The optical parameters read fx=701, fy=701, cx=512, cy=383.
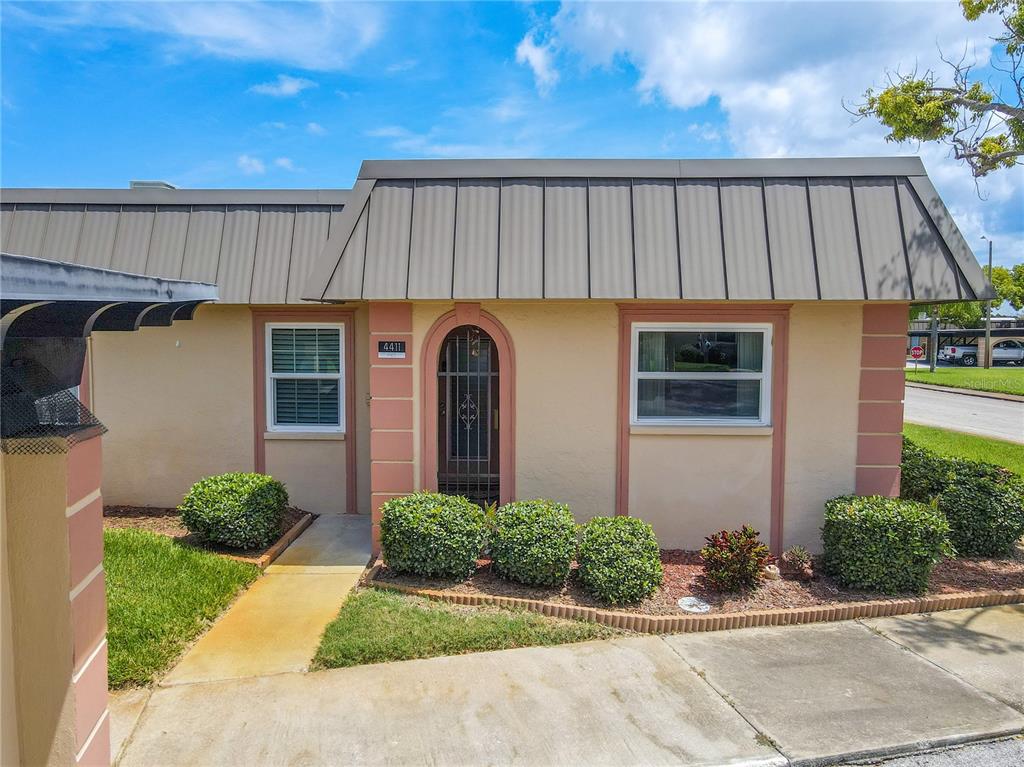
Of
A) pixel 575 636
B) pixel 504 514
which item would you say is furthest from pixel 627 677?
pixel 504 514

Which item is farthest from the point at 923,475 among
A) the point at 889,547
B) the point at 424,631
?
the point at 424,631

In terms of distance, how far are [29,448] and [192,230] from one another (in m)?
6.89

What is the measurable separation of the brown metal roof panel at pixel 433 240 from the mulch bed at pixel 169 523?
11.1ft

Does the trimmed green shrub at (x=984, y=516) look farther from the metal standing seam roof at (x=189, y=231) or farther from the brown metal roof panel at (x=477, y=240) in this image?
the metal standing seam roof at (x=189, y=231)

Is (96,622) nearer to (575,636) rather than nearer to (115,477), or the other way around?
(575,636)

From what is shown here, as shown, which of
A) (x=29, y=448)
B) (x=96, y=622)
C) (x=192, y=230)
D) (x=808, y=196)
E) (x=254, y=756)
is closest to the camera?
(x=29, y=448)

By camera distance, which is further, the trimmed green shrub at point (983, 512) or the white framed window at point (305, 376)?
the white framed window at point (305, 376)

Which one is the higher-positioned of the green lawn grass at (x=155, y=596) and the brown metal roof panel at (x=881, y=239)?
the brown metal roof panel at (x=881, y=239)

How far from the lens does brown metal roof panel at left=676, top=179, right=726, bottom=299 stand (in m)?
6.79

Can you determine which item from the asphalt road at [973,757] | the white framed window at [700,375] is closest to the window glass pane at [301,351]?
the white framed window at [700,375]

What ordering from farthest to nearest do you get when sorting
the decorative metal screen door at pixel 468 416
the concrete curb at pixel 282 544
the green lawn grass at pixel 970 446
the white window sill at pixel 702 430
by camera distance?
the green lawn grass at pixel 970 446 < the decorative metal screen door at pixel 468 416 < the white window sill at pixel 702 430 < the concrete curb at pixel 282 544

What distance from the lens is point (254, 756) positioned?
4.12 meters

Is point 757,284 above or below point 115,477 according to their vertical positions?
above

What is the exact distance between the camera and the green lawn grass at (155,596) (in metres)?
5.13
